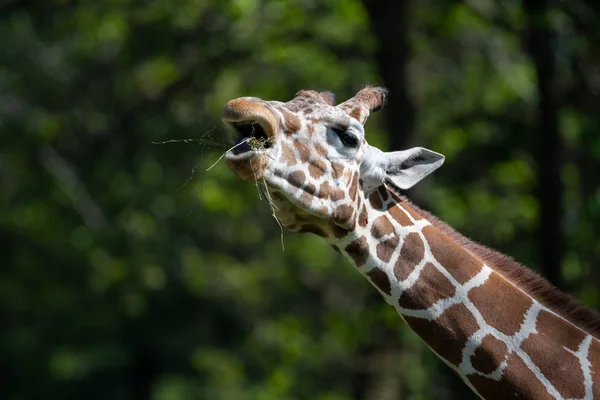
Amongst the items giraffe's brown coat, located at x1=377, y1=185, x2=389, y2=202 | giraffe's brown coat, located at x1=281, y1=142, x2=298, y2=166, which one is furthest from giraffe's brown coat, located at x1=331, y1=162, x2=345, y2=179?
giraffe's brown coat, located at x1=377, y1=185, x2=389, y2=202

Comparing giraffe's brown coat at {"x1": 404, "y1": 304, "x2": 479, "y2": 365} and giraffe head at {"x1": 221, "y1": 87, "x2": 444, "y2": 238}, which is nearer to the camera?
giraffe head at {"x1": 221, "y1": 87, "x2": 444, "y2": 238}

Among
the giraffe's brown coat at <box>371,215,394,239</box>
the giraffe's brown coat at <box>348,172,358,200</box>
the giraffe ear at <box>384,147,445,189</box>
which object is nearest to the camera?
the giraffe's brown coat at <box>348,172,358,200</box>

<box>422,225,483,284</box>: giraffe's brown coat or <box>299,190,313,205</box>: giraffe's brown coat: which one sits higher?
<box>299,190,313,205</box>: giraffe's brown coat

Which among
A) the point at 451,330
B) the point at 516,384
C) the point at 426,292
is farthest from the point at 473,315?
the point at 516,384

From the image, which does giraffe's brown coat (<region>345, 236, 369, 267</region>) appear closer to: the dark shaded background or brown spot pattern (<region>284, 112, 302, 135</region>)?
brown spot pattern (<region>284, 112, 302, 135</region>)

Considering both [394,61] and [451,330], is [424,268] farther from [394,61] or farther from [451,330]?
[394,61]

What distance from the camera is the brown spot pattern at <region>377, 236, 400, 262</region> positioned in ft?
18.6

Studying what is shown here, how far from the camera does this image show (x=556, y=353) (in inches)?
219

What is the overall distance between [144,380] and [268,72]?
15.8 meters

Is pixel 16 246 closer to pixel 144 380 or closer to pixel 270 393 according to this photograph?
pixel 144 380

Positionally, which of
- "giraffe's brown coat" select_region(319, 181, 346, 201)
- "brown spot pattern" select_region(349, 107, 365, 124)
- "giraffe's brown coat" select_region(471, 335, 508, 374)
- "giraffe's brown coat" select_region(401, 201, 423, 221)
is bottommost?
"giraffe's brown coat" select_region(471, 335, 508, 374)

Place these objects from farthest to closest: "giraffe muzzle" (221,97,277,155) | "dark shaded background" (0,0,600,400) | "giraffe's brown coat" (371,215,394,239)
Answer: "dark shaded background" (0,0,600,400), "giraffe's brown coat" (371,215,394,239), "giraffe muzzle" (221,97,277,155)

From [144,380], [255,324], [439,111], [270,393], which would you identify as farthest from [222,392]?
[439,111]

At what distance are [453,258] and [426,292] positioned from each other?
0.75 ft
